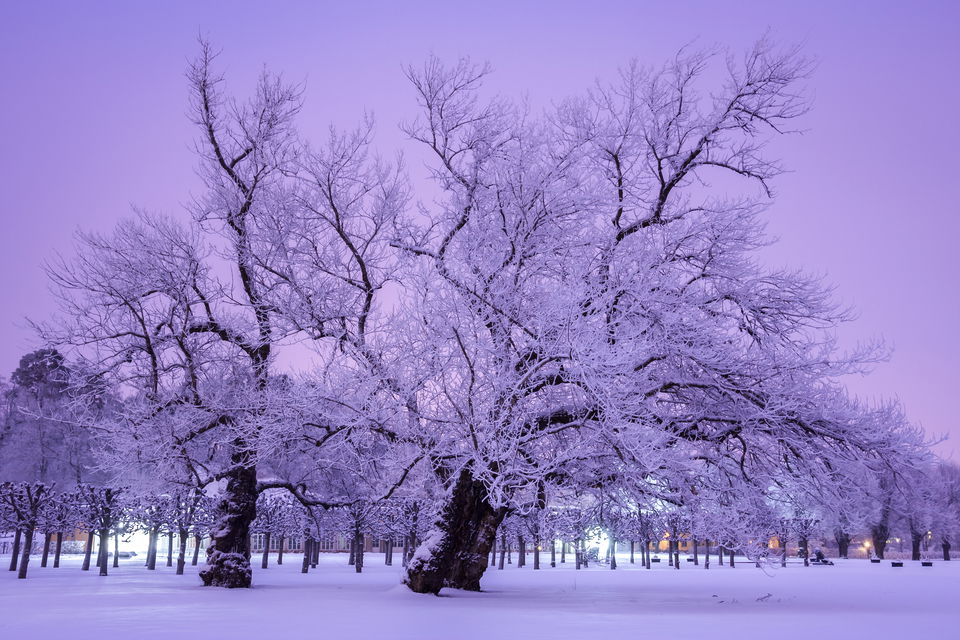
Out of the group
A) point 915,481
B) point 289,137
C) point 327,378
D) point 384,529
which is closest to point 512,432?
point 327,378

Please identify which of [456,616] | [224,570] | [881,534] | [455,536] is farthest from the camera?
[881,534]

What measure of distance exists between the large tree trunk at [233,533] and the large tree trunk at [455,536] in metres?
5.80

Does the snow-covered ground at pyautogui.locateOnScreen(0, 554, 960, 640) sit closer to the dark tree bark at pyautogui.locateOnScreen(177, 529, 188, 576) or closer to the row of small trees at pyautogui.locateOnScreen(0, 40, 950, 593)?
the row of small trees at pyautogui.locateOnScreen(0, 40, 950, 593)

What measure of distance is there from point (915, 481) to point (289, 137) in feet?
60.0

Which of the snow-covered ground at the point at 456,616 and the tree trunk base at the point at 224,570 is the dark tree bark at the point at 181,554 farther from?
the snow-covered ground at the point at 456,616

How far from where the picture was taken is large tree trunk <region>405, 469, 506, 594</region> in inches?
683

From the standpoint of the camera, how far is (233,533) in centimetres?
2139

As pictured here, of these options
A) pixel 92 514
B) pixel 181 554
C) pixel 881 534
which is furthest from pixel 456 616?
pixel 881 534

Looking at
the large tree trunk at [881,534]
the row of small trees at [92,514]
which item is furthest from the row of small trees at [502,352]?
the large tree trunk at [881,534]

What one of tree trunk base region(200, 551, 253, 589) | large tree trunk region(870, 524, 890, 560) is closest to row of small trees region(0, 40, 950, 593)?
tree trunk base region(200, 551, 253, 589)

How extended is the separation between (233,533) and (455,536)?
7196 mm

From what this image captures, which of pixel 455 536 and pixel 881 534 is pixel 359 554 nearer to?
pixel 455 536

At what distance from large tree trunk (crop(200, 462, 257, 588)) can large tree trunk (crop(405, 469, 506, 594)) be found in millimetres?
→ 5804

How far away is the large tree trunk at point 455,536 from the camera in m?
17.4
